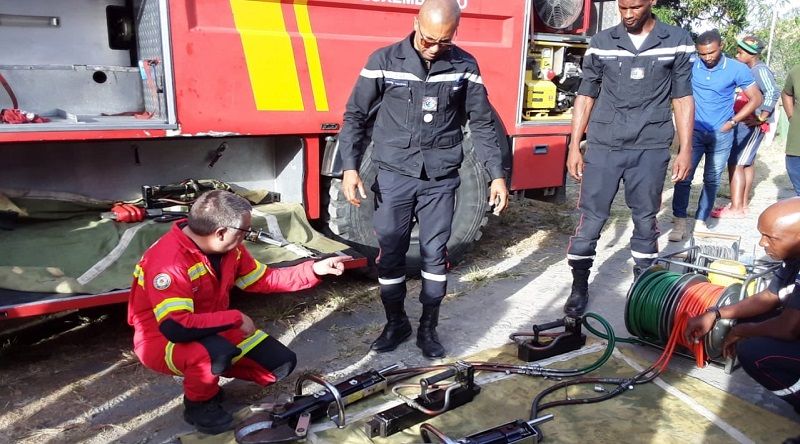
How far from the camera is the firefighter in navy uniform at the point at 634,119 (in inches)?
154

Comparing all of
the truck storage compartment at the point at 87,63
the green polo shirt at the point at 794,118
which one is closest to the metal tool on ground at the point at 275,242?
the truck storage compartment at the point at 87,63

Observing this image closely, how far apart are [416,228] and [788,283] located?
2637 mm

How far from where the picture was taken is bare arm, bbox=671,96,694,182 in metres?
3.99

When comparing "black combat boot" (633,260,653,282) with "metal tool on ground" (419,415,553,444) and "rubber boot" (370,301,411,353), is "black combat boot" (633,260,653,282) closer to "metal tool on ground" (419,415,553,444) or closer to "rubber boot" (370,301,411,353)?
"rubber boot" (370,301,411,353)

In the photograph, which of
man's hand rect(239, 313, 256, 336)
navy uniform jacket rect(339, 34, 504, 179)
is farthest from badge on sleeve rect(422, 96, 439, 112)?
man's hand rect(239, 313, 256, 336)

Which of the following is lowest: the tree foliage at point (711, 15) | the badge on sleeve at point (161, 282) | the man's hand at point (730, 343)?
the man's hand at point (730, 343)

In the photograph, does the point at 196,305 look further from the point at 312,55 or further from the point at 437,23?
the point at 312,55

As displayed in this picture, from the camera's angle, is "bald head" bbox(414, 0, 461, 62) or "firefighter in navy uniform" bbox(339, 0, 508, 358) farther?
"firefighter in navy uniform" bbox(339, 0, 508, 358)

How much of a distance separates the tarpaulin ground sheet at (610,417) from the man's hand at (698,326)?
30 cm

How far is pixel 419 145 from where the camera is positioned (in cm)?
352

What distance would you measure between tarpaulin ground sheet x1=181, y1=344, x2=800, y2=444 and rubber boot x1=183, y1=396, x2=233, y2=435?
3cm

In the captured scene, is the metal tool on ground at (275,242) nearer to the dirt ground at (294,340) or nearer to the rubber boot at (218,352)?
the dirt ground at (294,340)

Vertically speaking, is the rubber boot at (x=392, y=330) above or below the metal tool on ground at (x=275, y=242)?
below

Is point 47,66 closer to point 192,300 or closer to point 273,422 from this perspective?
A: point 192,300
